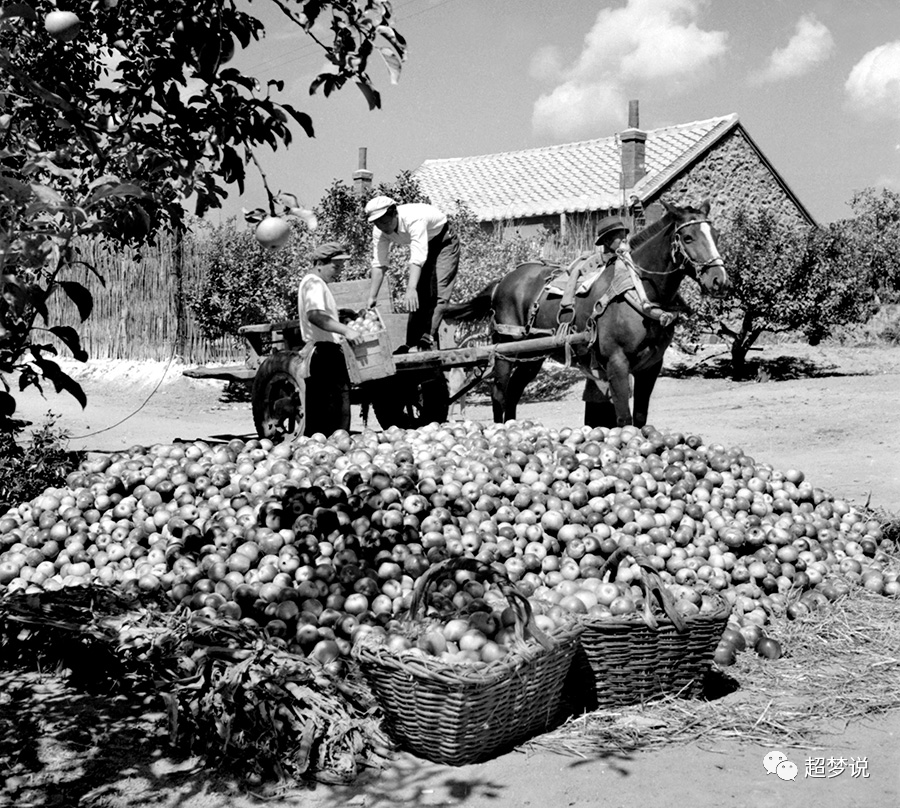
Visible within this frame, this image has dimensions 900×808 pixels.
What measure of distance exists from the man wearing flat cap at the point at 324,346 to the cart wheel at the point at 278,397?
6.9 inches

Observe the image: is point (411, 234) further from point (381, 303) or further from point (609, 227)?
point (609, 227)

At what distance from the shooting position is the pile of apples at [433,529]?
16.2 feet

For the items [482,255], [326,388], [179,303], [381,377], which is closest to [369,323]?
[381,377]

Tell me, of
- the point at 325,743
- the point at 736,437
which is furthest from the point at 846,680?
the point at 736,437

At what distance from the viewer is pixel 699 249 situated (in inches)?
324

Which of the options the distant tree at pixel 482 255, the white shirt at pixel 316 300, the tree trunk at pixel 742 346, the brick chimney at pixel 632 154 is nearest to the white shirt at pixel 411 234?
the white shirt at pixel 316 300

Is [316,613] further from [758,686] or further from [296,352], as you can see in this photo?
[296,352]

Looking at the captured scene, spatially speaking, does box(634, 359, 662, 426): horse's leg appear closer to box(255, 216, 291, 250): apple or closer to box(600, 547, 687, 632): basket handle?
box(600, 547, 687, 632): basket handle

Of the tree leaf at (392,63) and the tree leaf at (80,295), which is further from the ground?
the tree leaf at (392,63)

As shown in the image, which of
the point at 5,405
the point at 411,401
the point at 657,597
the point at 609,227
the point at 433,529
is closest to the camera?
the point at 5,405

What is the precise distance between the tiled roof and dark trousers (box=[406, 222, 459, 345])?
14.8 m

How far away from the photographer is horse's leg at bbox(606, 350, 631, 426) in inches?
339

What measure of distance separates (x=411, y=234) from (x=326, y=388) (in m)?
1.60

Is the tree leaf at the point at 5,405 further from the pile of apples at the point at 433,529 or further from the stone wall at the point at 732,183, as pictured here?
the stone wall at the point at 732,183
